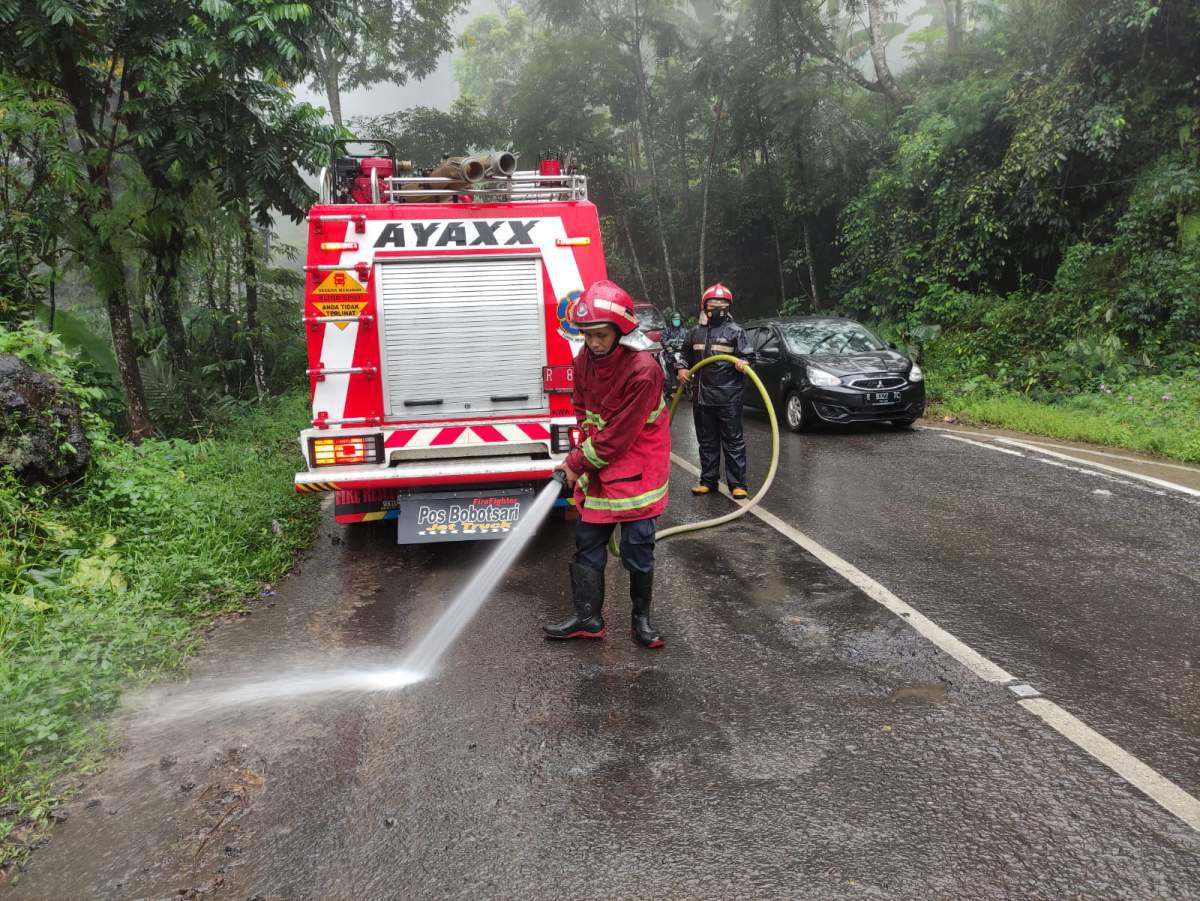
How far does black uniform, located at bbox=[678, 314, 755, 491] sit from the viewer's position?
7.48 meters

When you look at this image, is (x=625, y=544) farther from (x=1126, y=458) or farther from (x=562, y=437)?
(x=1126, y=458)

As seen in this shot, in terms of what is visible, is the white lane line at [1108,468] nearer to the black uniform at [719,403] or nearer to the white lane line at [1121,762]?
the black uniform at [719,403]

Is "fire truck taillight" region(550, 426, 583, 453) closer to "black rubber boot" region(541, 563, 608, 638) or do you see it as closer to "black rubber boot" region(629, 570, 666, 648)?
"black rubber boot" region(541, 563, 608, 638)

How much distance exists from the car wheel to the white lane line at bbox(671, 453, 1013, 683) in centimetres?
430

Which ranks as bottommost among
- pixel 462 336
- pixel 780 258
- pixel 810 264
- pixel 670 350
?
pixel 670 350

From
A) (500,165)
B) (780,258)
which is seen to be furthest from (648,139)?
(500,165)

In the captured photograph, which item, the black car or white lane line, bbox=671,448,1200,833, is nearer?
white lane line, bbox=671,448,1200,833

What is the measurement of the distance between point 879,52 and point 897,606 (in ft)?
61.3

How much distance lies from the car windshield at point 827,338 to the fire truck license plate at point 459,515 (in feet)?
22.4

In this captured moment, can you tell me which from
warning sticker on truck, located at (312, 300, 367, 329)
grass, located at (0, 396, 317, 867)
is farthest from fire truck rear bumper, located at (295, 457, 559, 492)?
warning sticker on truck, located at (312, 300, 367, 329)

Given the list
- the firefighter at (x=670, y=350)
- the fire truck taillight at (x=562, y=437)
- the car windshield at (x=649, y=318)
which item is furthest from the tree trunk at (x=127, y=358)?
the car windshield at (x=649, y=318)

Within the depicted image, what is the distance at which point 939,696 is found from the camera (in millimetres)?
3627

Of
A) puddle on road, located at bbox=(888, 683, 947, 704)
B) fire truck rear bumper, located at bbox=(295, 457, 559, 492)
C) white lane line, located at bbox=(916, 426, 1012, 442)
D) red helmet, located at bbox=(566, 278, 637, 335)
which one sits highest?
red helmet, located at bbox=(566, 278, 637, 335)

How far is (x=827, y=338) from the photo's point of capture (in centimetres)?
1166
